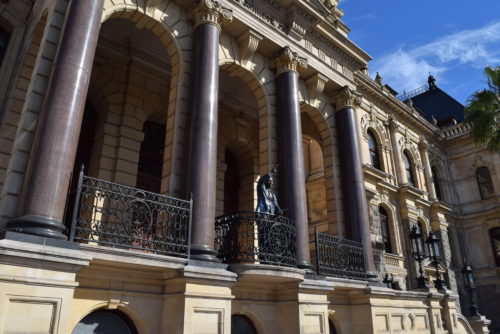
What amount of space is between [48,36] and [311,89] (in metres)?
8.74

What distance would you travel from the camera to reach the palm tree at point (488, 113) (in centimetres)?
1764

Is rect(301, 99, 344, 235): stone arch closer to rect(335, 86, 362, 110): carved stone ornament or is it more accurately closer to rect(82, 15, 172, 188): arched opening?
rect(335, 86, 362, 110): carved stone ornament

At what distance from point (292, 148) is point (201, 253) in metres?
4.61

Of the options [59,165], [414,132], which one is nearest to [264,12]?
[59,165]

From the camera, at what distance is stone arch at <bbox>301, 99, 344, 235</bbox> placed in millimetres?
13438

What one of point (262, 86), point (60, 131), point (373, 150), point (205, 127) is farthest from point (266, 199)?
point (373, 150)

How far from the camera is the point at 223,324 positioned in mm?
7742

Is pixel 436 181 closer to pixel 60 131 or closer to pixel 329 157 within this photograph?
pixel 329 157

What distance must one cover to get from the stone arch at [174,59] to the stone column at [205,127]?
1.05ft

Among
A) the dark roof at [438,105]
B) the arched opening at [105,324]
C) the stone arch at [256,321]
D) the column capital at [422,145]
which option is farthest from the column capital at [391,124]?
the arched opening at [105,324]

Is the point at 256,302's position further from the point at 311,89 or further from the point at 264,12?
the point at 264,12

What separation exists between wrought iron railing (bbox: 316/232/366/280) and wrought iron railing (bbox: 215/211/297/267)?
1.74 m

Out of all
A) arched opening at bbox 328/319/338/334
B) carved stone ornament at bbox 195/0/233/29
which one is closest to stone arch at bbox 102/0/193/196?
carved stone ornament at bbox 195/0/233/29

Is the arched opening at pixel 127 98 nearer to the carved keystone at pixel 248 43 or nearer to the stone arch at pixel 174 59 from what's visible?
the stone arch at pixel 174 59
